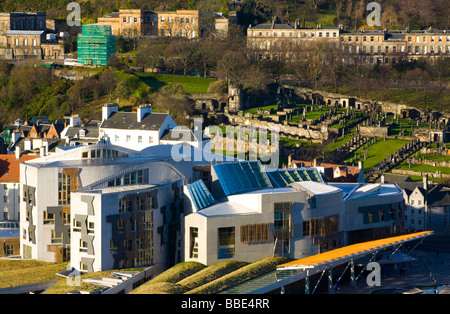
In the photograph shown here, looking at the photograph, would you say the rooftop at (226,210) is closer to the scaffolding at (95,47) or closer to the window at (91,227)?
the window at (91,227)

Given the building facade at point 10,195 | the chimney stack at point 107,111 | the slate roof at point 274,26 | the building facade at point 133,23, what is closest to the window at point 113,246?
the building facade at point 10,195

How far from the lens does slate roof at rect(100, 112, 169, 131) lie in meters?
98.8

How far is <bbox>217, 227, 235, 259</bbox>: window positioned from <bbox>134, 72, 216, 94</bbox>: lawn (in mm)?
60990

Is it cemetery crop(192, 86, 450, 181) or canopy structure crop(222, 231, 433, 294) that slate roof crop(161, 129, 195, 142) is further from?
canopy structure crop(222, 231, 433, 294)

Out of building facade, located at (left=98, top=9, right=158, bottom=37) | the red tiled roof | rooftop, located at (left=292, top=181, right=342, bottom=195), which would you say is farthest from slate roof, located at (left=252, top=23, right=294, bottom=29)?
rooftop, located at (left=292, top=181, right=342, bottom=195)

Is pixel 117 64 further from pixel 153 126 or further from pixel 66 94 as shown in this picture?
pixel 153 126

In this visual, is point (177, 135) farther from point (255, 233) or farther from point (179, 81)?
point (179, 81)

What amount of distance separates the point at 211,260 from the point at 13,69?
76281 mm

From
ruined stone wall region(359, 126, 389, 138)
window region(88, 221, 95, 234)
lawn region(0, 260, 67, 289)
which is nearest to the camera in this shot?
lawn region(0, 260, 67, 289)

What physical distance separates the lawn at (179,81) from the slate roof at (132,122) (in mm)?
26490

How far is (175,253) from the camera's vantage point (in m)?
69.4

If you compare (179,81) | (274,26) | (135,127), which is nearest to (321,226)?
(135,127)

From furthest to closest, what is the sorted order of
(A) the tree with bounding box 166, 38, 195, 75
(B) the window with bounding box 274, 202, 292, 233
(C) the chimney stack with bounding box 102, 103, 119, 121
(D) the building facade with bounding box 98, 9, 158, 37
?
(D) the building facade with bounding box 98, 9, 158, 37
(A) the tree with bounding box 166, 38, 195, 75
(C) the chimney stack with bounding box 102, 103, 119, 121
(B) the window with bounding box 274, 202, 292, 233
